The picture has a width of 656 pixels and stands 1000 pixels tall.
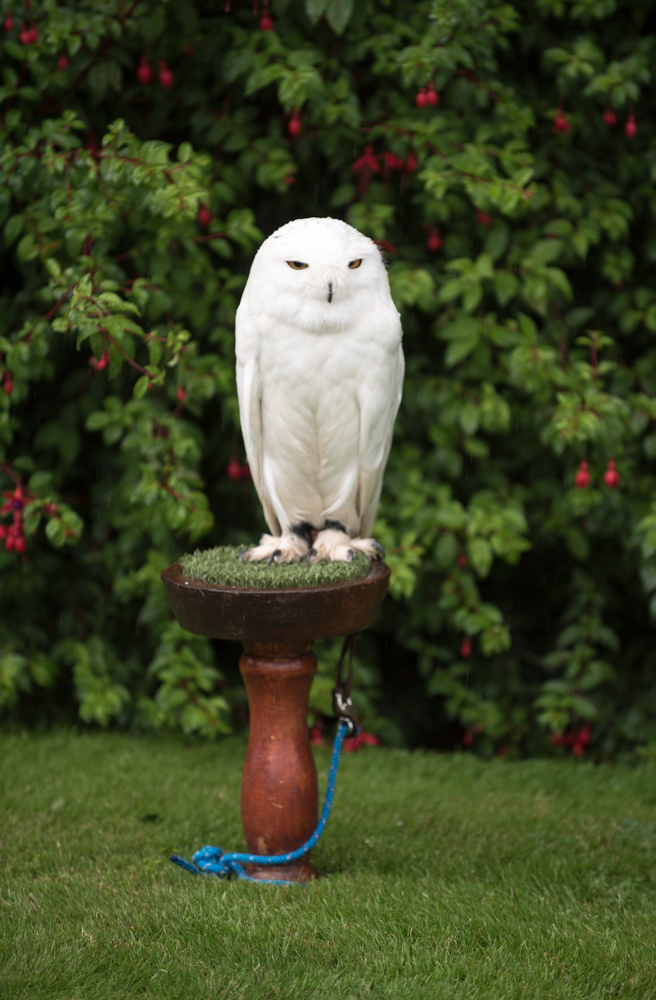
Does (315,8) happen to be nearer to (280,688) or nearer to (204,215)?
(204,215)

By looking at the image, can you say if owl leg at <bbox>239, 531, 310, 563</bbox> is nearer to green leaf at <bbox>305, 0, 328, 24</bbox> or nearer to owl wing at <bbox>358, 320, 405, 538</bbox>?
owl wing at <bbox>358, 320, 405, 538</bbox>

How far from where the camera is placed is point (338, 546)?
278cm

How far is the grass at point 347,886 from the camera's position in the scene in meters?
2.12

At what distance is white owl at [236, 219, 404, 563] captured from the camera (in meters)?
2.44

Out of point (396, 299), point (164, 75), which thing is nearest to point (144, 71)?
point (164, 75)

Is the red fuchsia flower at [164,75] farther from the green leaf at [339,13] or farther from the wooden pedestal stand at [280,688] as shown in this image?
the wooden pedestal stand at [280,688]

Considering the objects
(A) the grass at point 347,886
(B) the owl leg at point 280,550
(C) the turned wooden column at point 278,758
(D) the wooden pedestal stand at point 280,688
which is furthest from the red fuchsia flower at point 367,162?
(A) the grass at point 347,886

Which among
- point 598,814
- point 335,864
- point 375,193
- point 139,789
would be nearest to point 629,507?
point 598,814

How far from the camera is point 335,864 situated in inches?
110

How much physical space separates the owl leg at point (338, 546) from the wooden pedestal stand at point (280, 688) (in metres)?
0.14

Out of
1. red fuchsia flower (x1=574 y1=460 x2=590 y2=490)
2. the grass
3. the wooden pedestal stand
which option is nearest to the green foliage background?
red fuchsia flower (x1=574 y1=460 x2=590 y2=490)

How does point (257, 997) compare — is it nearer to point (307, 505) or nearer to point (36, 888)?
point (36, 888)

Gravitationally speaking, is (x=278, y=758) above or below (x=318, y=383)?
below

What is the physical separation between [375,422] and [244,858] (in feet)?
4.00
